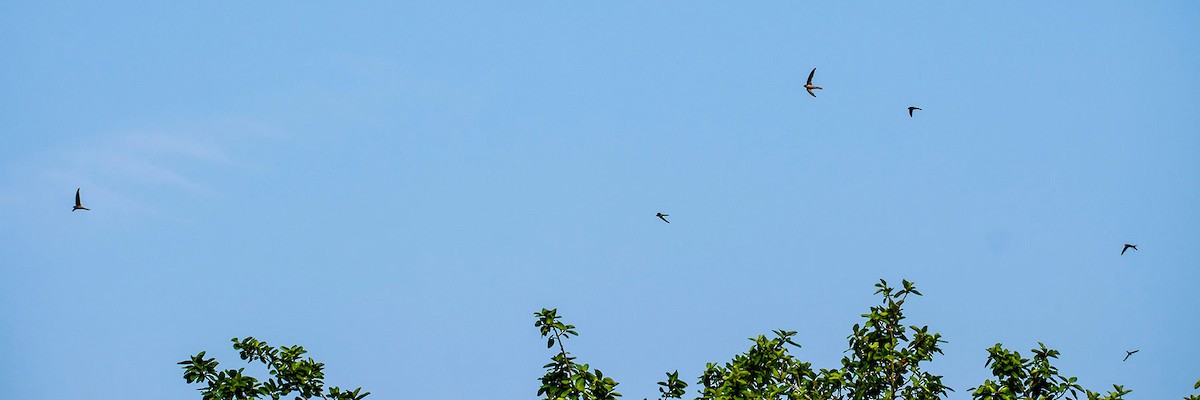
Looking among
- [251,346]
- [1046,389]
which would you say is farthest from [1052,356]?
[251,346]

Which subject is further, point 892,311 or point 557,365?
point 892,311

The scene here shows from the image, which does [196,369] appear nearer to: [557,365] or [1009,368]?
[557,365]

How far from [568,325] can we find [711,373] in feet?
9.39

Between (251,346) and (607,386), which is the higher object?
(251,346)

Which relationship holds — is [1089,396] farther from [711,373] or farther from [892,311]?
[711,373]

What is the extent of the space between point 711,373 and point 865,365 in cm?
261

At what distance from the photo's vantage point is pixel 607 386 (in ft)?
62.7

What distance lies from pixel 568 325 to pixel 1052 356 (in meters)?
8.04

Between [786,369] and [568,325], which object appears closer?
[568,325]

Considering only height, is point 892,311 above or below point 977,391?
above

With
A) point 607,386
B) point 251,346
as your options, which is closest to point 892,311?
point 607,386

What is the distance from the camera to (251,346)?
67.0 feet

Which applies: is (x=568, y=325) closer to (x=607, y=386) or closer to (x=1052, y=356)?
(x=607, y=386)

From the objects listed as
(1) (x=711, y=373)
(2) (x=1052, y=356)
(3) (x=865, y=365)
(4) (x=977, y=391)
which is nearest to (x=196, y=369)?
(1) (x=711, y=373)
